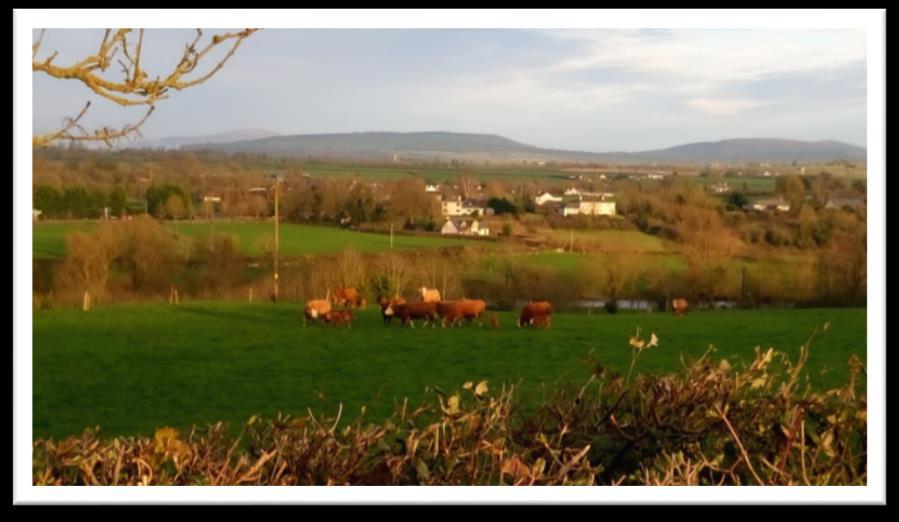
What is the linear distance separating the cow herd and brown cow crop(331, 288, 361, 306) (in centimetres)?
42

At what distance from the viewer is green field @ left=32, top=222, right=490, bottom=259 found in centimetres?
1474

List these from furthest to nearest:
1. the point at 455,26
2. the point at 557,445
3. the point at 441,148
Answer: the point at 441,148
the point at 455,26
the point at 557,445

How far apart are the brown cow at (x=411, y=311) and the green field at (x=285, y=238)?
2.78 ft

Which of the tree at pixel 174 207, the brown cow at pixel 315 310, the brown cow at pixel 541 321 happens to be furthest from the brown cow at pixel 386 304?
the tree at pixel 174 207

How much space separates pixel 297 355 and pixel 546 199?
13.4 ft

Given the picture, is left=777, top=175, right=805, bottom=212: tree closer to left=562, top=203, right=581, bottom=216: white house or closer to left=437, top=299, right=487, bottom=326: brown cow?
left=562, top=203, right=581, bottom=216: white house

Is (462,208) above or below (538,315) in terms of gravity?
above

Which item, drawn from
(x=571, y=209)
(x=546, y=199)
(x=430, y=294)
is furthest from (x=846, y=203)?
(x=430, y=294)

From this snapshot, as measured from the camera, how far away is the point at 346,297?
16.3 metres

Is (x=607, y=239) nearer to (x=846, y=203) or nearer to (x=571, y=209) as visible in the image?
(x=571, y=209)

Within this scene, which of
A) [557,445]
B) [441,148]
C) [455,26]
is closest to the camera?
[557,445]

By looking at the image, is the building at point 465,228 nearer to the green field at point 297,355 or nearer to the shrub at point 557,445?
the green field at point 297,355
